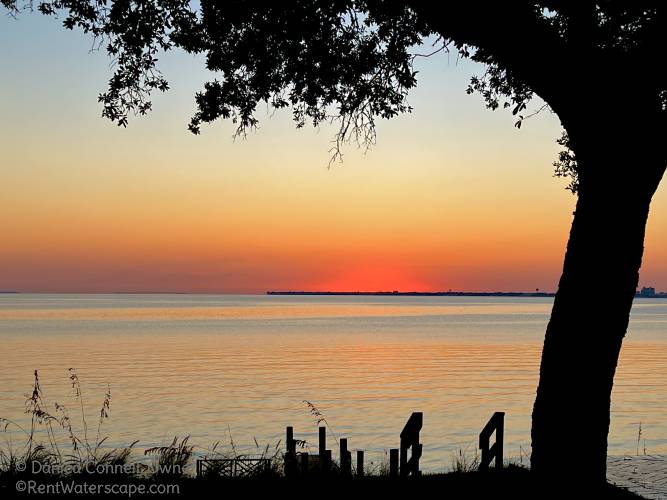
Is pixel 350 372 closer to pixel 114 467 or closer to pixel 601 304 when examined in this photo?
pixel 114 467

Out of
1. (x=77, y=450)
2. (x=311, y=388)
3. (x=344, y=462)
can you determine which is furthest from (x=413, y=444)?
(x=311, y=388)

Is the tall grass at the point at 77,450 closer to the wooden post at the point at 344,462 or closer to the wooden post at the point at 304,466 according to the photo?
the wooden post at the point at 304,466

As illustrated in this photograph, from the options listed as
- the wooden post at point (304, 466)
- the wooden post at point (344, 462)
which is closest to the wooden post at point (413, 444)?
the wooden post at point (344, 462)

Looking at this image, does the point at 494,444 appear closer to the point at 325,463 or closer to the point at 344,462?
the point at 344,462

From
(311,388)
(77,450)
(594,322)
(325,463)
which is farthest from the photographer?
(311,388)

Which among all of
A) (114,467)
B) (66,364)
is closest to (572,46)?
(114,467)

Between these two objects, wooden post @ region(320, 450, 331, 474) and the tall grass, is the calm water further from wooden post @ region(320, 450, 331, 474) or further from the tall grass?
wooden post @ region(320, 450, 331, 474)

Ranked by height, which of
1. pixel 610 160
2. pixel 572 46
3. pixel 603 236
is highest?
pixel 572 46

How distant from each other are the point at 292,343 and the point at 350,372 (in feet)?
83.6

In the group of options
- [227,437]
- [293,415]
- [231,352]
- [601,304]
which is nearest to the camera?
[601,304]

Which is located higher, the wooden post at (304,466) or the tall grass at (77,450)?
the wooden post at (304,466)

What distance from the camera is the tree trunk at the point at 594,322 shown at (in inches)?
291

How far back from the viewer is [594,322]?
7391 millimetres

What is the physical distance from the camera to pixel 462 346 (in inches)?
2719
